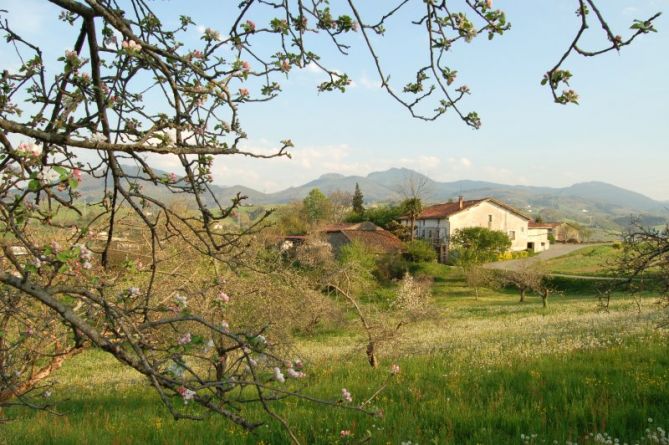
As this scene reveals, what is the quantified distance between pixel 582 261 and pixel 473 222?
53.1 feet

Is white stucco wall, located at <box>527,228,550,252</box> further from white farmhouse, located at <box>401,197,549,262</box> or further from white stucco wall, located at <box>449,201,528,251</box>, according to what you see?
white stucco wall, located at <box>449,201,528,251</box>

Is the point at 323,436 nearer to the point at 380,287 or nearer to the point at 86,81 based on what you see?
the point at 86,81

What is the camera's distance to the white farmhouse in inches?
2697

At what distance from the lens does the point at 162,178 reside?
2.71 meters

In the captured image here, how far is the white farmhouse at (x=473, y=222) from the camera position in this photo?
68.5m

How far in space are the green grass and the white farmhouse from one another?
905 cm

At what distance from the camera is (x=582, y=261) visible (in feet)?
194

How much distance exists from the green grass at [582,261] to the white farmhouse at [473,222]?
9053 millimetres

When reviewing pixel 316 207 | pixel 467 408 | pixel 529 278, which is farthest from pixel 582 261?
pixel 467 408

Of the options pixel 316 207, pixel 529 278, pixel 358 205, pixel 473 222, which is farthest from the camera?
pixel 358 205

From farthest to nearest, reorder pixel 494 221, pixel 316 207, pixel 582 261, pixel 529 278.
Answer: pixel 316 207 → pixel 494 221 → pixel 582 261 → pixel 529 278

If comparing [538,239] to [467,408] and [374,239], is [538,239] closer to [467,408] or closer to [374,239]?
[374,239]

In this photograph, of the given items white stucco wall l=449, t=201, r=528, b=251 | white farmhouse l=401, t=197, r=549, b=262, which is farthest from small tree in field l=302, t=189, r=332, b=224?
white stucco wall l=449, t=201, r=528, b=251

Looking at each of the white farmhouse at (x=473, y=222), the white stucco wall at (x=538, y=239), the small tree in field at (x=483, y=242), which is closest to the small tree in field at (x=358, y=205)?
the white farmhouse at (x=473, y=222)
